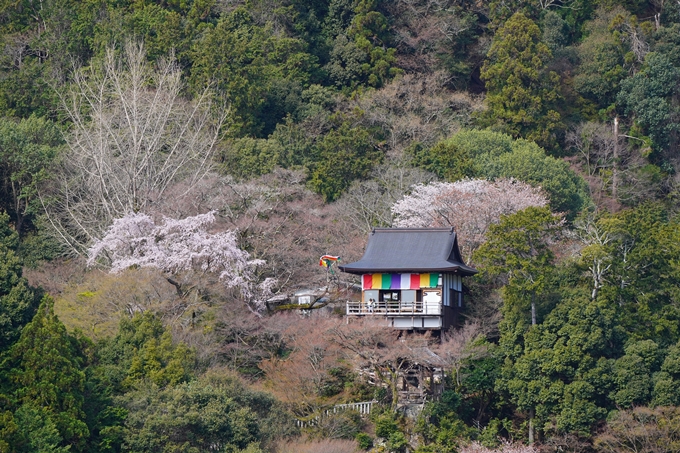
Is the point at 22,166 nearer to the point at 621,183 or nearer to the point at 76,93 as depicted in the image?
the point at 76,93

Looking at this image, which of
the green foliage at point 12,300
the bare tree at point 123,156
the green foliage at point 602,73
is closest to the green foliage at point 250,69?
the bare tree at point 123,156

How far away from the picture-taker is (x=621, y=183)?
2085 inches

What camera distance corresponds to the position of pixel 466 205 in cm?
4203

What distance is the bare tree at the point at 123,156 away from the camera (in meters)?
43.3

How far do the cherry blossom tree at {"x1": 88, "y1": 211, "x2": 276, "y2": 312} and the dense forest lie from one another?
0.31ft

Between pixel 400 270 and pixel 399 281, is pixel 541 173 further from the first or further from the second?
pixel 400 270

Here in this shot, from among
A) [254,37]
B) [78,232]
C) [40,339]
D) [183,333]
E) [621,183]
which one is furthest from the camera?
[254,37]

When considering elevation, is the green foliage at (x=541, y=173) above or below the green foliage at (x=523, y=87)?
below

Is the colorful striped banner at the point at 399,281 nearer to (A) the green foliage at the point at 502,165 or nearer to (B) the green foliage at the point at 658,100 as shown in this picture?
(A) the green foliage at the point at 502,165

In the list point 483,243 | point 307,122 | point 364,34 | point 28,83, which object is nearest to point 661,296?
point 483,243

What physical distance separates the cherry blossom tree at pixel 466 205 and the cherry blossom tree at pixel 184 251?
597 cm

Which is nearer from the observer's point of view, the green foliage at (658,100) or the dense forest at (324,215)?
the dense forest at (324,215)

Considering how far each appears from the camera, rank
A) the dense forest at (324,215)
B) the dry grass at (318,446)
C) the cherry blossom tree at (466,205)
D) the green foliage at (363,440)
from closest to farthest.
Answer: the dry grass at (318,446)
the dense forest at (324,215)
the green foliage at (363,440)
the cherry blossom tree at (466,205)

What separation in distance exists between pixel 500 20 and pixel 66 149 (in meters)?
20.6
